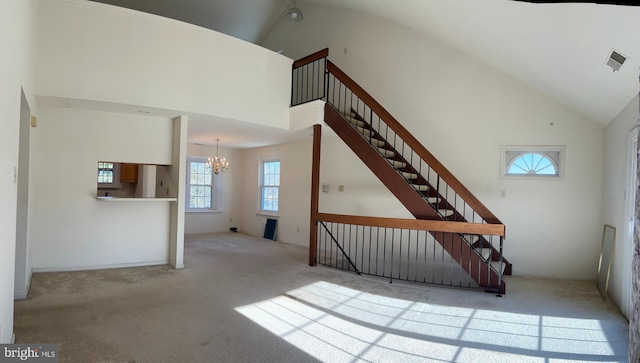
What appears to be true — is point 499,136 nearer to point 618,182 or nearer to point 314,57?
point 618,182

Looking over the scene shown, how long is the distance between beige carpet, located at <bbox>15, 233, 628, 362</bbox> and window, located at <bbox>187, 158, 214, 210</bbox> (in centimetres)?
429

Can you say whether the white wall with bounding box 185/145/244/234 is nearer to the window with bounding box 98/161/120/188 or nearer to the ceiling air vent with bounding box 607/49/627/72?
the window with bounding box 98/161/120/188

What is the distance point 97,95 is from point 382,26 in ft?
16.8

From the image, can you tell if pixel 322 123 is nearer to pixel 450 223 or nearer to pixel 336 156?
pixel 336 156

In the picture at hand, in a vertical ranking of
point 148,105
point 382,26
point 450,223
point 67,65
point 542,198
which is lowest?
point 450,223

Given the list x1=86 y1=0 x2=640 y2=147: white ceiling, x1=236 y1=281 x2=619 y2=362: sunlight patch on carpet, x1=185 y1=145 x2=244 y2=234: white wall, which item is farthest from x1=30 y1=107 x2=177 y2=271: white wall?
x1=185 y1=145 x2=244 y2=234: white wall

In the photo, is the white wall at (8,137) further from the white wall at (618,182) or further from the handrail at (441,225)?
the white wall at (618,182)

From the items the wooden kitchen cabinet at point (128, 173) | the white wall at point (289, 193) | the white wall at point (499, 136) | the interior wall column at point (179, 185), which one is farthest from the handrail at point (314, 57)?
the wooden kitchen cabinet at point (128, 173)

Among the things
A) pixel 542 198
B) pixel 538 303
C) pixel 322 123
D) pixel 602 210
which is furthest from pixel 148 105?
pixel 602 210

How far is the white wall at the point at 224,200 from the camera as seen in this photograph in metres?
9.10

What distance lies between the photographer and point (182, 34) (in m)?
4.95

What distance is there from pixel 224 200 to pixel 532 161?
743 centimetres

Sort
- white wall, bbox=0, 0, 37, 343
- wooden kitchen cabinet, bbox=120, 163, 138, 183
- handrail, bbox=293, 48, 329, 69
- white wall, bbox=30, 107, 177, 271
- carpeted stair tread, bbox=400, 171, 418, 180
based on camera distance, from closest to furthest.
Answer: white wall, bbox=0, 0, 37, 343, white wall, bbox=30, 107, 177, 271, carpeted stair tread, bbox=400, 171, 418, 180, handrail, bbox=293, 48, 329, 69, wooden kitchen cabinet, bbox=120, 163, 138, 183

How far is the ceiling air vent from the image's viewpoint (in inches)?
124
